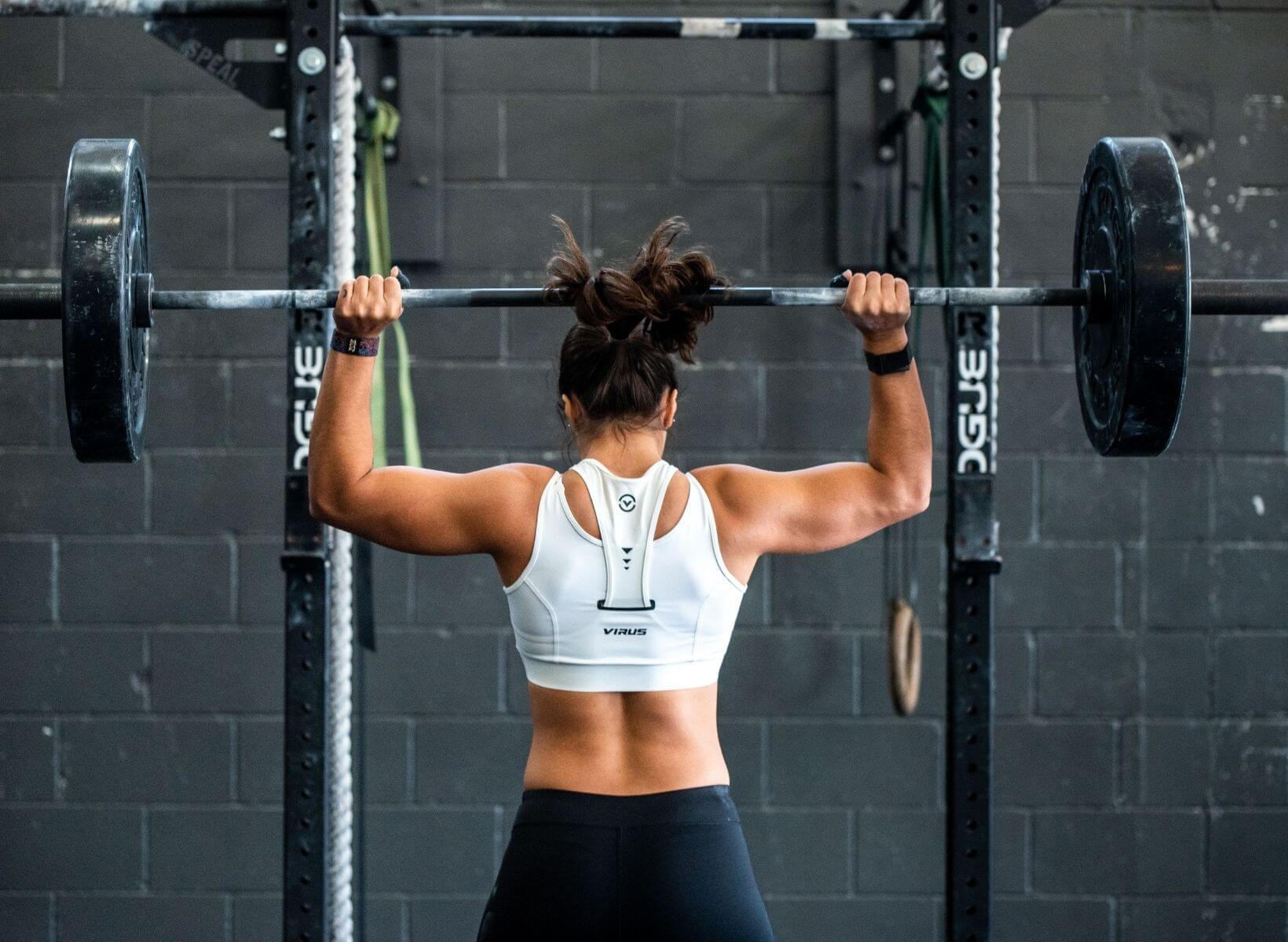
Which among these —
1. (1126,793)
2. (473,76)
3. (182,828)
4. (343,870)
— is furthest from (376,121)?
(1126,793)

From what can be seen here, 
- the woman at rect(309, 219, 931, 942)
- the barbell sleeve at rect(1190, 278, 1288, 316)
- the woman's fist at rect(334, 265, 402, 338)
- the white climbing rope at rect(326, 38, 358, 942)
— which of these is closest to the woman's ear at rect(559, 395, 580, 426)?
the woman at rect(309, 219, 931, 942)

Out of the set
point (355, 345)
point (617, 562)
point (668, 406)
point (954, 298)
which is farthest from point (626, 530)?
point (954, 298)

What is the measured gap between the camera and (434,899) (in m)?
2.57

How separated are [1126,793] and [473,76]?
2041mm

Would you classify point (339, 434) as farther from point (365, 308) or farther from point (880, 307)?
point (880, 307)

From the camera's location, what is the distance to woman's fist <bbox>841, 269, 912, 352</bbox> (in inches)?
61.6

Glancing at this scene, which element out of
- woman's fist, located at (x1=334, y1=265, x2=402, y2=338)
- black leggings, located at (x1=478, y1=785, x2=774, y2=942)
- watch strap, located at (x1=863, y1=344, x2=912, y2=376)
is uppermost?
woman's fist, located at (x1=334, y1=265, x2=402, y2=338)

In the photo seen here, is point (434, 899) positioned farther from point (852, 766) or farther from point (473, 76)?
point (473, 76)

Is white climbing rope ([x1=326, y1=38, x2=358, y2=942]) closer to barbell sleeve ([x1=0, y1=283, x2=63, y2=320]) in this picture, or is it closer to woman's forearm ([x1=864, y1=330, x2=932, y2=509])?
barbell sleeve ([x1=0, y1=283, x2=63, y2=320])

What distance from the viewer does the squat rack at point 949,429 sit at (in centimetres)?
179

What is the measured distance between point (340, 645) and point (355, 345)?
1.76ft

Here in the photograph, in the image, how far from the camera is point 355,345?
1.54m

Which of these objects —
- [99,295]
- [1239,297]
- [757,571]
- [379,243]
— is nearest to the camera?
[99,295]

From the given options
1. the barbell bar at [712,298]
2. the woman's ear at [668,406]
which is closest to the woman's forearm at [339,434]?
the barbell bar at [712,298]
